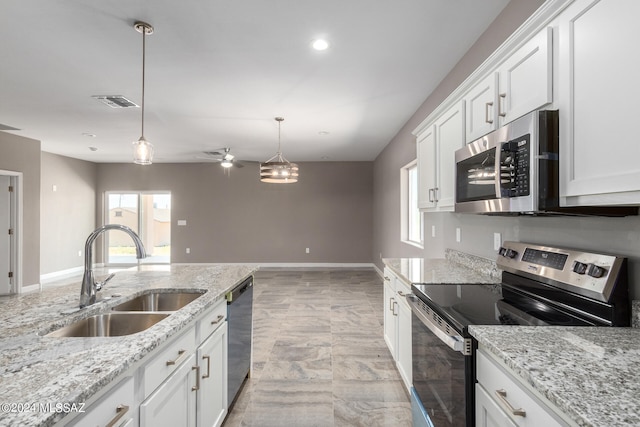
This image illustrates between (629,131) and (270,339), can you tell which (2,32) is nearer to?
(270,339)

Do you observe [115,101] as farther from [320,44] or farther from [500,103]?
[500,103]

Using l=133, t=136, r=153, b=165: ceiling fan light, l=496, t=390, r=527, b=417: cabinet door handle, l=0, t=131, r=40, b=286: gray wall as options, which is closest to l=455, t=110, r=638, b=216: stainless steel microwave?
l=496, t=390, r=527, b=417: cabinet door handle

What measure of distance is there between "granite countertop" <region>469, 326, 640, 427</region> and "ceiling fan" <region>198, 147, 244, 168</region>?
4876mm

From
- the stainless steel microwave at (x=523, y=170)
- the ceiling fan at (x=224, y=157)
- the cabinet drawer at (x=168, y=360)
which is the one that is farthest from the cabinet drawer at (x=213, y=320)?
the ceiling fan at (x=224, y=157)

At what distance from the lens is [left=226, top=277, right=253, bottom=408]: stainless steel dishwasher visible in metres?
2.11

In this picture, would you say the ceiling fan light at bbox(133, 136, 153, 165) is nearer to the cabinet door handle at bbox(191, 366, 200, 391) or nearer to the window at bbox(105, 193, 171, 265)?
the cabinet door handle at bbox(191, 366, 200, 391)

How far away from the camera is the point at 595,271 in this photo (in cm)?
126

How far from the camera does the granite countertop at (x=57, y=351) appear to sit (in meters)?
0.77

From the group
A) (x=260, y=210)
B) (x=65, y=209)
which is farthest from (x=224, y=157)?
(x=65, y=209)

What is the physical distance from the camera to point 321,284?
6.25 metres

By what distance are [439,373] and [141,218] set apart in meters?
8.48

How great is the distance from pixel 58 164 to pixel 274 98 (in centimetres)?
618

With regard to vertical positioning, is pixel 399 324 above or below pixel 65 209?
below

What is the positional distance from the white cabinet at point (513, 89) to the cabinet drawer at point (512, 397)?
1.02 metres
